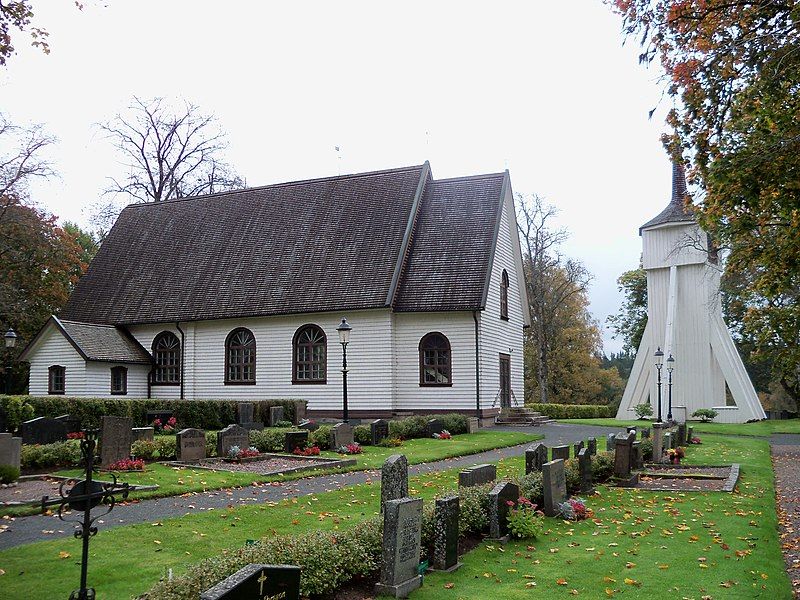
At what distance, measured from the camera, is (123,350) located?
111 ft

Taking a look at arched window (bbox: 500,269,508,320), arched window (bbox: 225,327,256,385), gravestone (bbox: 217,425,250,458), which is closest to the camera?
gravestone (bbox: 217,425,250,458)

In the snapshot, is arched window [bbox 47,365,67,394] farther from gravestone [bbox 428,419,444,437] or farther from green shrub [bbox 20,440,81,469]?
green shrub [bbox 20,440,81,469]

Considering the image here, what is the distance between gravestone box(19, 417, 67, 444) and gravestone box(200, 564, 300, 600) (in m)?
15.3

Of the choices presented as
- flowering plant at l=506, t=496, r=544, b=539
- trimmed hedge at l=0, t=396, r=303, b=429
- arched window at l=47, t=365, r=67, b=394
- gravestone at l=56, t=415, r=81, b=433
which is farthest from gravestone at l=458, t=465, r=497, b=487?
arched window at l=47, t=365, r=67, b=394

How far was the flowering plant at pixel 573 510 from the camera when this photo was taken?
38.0ft

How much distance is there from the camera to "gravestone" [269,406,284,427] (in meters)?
26.2

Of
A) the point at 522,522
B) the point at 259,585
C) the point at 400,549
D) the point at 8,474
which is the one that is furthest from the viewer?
the point at 8,474

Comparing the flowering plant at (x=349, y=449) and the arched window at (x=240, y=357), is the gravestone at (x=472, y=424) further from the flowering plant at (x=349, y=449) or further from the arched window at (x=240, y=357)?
the arched window at (x=240, y=357)

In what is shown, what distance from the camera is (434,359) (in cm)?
3027

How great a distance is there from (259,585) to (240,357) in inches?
1094

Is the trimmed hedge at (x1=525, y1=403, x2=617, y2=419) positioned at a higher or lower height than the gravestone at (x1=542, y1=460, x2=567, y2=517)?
lower

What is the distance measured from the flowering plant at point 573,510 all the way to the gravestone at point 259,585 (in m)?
6.47

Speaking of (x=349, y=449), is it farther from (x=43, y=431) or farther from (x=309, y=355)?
(x=309, y=355)

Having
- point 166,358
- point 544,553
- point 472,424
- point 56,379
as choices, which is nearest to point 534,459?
point 544,553
